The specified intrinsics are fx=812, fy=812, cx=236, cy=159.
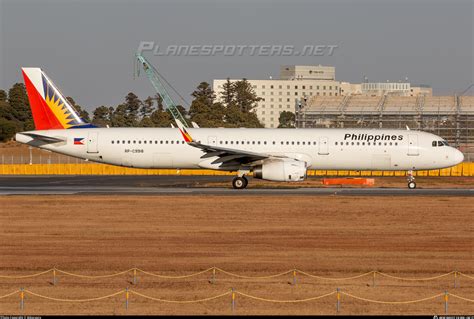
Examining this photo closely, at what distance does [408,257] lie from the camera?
26516 mm

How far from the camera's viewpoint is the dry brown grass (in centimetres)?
2092

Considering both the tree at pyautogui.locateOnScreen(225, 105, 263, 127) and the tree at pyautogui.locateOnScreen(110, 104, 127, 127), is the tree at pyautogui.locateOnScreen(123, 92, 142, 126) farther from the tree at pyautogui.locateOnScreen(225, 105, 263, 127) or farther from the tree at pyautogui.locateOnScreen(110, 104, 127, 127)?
the tree at pyautogui.locateOnScreen(225, 105, 263, 127)

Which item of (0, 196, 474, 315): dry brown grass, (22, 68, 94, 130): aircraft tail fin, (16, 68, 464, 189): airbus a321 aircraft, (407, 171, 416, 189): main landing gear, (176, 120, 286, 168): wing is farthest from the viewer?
(22, 68, 94, 130): aircraft tail fin

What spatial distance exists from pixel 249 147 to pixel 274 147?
5.27 feet

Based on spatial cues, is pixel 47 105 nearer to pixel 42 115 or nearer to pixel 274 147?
pixel 42 115

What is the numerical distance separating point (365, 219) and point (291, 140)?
1689 centimetres

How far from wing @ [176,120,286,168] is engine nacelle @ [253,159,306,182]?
1.14 metres

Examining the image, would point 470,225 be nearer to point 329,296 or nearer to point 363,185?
point 329,296

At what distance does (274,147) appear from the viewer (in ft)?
169

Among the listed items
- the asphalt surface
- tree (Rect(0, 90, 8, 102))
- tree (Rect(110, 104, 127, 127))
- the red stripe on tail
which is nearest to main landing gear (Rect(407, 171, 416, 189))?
the asphalt surface

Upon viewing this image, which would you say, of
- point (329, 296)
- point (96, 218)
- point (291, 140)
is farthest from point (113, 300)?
point (291, 140)

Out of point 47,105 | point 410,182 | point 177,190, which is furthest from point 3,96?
point 410,182

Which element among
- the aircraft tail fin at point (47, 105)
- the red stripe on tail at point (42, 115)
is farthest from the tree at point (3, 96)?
the red stripe on tail at point (42, 115)

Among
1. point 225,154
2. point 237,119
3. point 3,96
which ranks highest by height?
point 3,96
